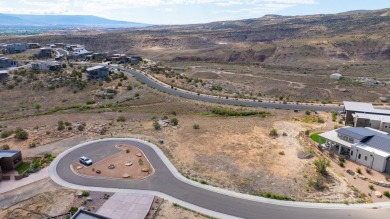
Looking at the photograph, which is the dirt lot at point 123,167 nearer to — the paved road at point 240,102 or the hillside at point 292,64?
the paved road at point 240,102

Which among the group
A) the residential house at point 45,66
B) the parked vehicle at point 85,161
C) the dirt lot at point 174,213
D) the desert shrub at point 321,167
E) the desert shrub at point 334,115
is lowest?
the dirt lot at point 174,213

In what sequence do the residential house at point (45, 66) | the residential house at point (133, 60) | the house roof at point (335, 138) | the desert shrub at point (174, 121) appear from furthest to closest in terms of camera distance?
the residential house at point (133, 60), the residential house at point (45, 66), the desert shrub at point (174, 121), the house roof at point (335, 138)

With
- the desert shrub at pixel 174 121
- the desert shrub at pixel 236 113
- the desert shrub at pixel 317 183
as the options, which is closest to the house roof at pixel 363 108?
the desert shrub at pixel 236 113

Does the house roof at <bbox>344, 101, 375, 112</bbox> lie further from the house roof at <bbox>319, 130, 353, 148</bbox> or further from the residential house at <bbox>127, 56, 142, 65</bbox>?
the residential house at <bbox>127, 56, 142, 65</bbox>

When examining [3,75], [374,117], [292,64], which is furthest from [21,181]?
[292,64]

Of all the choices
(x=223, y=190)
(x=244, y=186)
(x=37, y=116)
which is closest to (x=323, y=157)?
(x=244, y=186)

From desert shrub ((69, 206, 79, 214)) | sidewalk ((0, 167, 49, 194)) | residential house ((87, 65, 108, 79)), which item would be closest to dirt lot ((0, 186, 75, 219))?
desert shrub ((69, 206, 79, 214))
